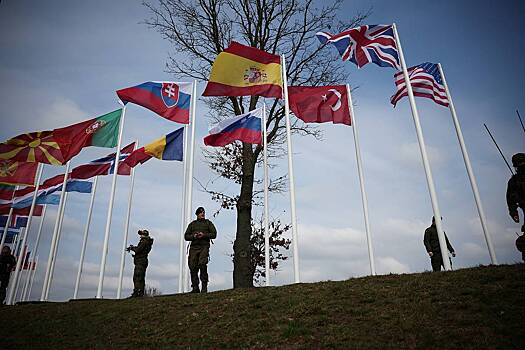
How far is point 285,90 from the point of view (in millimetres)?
13844

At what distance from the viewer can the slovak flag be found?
15750mm

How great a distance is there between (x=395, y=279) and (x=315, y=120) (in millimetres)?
6348

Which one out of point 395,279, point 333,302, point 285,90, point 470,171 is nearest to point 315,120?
point 285,90

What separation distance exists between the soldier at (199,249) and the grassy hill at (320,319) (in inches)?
55.0

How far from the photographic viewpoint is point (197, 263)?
40.3 feet

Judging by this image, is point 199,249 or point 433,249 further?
point 433,249

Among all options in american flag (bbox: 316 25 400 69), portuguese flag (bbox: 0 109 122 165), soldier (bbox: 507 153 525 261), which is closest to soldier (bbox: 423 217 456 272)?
soldier (bbox: 507 153 525 261)

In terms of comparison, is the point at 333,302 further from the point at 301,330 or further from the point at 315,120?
the point at 315,120

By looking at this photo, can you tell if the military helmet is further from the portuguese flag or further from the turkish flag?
the portuguese flag

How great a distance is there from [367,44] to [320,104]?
2779 millimetres

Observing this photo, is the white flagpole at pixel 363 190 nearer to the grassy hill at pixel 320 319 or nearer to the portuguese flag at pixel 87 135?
the grassy hill at pixel 320 319

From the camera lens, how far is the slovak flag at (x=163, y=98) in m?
15.8

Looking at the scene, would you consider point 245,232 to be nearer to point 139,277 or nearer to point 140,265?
point 140,265

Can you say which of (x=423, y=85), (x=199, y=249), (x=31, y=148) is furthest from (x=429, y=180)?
(x=31, y=148)
